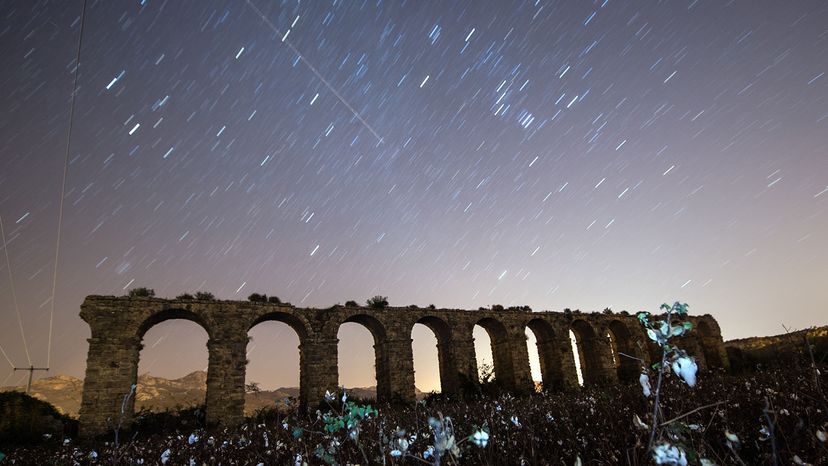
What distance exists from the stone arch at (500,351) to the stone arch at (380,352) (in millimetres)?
6225

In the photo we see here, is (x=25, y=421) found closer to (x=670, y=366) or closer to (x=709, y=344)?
(x=670, y=366)

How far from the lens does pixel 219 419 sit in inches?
648

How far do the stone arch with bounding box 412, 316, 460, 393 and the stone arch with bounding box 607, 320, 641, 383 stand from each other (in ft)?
42.0

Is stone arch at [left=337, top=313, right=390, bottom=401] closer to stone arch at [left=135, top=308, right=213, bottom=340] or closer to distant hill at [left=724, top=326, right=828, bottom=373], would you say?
stone arch at [left=135, top=308, right=213, bottom=340]

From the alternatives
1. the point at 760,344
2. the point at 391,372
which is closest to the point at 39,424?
the point at 391,372

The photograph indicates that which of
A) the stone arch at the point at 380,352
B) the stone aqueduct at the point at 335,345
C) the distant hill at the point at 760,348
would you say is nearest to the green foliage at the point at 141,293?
the stone aqueduct at the point at 335,345

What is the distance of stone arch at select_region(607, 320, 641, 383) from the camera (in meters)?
28.1

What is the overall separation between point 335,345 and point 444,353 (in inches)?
270

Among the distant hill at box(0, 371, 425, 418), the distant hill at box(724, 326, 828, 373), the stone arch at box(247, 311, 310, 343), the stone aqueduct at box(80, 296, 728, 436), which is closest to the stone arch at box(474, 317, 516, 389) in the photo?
the stone aqueduct at box(80, 296, 728, 436)

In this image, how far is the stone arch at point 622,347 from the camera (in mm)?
28062

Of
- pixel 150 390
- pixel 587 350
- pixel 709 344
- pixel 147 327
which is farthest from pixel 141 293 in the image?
pixel 150 390

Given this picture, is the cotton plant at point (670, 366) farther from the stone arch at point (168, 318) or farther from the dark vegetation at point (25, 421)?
the dark vegetation at point (25, 421)

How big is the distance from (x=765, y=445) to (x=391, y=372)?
17.9m

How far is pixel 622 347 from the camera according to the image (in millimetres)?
30016
